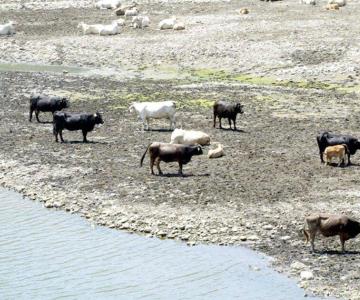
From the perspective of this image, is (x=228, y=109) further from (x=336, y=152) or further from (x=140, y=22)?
(x=140, y=22)

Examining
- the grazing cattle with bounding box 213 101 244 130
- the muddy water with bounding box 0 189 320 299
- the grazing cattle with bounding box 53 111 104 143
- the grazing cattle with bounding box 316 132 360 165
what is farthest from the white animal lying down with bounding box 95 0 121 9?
the muddy water with bounding box 0 189 320 299

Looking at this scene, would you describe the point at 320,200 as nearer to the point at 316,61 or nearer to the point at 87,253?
the point at 87,253

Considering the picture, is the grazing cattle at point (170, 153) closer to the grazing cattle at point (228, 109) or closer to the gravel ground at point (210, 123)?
the gravel ground at point (210, 123)

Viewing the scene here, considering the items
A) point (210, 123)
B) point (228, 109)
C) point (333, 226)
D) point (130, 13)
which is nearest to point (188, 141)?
point (228, 109)

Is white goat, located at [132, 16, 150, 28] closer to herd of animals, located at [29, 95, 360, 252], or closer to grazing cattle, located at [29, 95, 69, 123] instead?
herd of animals, located at [29, 95, 360, 252]

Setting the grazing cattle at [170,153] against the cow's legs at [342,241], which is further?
the grazing cattle at [170,153]

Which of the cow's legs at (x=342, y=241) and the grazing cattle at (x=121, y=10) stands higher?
the grazing cattle at (x=121, y=10)

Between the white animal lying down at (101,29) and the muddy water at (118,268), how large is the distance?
107 ft

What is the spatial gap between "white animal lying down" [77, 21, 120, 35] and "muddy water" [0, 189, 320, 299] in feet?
107

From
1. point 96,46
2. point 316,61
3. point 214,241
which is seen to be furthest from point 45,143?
point 96,46

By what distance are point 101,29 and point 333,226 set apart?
1442 inches

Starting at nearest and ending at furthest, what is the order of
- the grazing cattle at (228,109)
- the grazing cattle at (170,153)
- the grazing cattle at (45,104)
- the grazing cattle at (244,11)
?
the grazing cattle at (170,153), the grazing cattle at (228,109), the grazing cattle at (45,104), the grazing cattle at (244,11)

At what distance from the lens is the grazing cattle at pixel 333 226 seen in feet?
66.2

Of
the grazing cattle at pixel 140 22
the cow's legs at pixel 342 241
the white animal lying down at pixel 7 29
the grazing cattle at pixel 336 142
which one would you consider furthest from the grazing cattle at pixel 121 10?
the cow's legs at pixel 342 241
